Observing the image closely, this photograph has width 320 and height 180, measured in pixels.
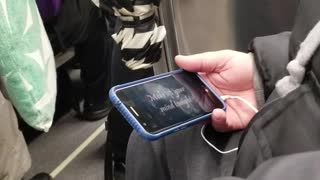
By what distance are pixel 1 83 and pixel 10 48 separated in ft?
0.34

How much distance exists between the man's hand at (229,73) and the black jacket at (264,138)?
4cm

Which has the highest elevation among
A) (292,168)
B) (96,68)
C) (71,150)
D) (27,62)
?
(292,168)

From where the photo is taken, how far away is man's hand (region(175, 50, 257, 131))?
0.66 meters

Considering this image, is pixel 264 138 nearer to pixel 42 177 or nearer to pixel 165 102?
pixel 165 102

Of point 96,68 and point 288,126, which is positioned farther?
point 96,68

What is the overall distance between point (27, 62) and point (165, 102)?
0.34 meters

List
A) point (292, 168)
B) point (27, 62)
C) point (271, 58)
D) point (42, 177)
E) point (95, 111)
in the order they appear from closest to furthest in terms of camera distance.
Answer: point (292, 168) → point (271, 58) → point (27, 62) → point (42, 177) → point (95, 111)

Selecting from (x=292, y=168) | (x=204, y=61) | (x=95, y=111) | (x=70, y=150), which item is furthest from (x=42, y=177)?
(x=292, y=168)

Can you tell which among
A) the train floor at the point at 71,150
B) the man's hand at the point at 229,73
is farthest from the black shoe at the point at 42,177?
the man's hand at the point at 229,73

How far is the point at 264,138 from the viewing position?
1.53 feet

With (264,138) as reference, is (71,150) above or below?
below

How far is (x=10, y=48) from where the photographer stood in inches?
32.3

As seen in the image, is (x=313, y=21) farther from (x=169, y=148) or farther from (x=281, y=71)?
(x=169, y=148)

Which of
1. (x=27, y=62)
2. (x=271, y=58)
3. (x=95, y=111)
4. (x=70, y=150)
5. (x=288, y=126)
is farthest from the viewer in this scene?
(x=95, y=111)
